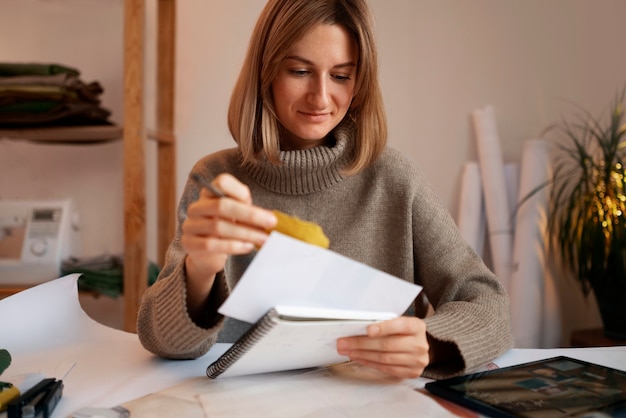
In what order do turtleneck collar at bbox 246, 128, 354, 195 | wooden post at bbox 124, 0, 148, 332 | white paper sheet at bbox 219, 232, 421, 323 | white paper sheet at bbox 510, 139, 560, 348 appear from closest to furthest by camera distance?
1. white paper sheet at bbox 219, 232, 421, 323
2. turtleneck collar at bbox 246, 128, 354, 195
3. wooden post at bbox 124, 0, 148, 332
4. white paper sheet at bbox 510, 139, 560, 348

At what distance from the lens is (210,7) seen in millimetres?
2115

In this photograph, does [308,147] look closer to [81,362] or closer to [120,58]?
[81,362]

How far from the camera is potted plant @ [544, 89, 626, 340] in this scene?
74.2 inches

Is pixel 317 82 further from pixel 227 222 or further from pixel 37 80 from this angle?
pixel 37 80

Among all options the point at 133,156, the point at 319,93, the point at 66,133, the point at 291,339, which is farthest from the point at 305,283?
the point at 66,133

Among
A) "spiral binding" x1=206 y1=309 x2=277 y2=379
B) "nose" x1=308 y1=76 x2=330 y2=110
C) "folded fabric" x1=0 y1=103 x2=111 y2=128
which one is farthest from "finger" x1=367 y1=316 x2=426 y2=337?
"folded fabric" x1=0 y1=103 x2=111 y2=128

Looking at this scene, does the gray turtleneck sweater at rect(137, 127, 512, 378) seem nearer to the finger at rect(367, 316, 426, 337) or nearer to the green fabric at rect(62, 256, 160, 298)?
the finger at rect(367, 316, 426, 337)

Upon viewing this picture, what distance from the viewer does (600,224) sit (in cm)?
190

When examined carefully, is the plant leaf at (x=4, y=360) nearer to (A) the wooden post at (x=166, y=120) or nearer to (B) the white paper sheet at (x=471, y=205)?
(A) the wooden post at (x=166, y=120)

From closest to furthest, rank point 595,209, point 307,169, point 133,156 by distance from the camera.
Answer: point 307,169
point 133,156
point 595,209

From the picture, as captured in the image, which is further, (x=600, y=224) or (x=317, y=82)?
(x=600, y=224)

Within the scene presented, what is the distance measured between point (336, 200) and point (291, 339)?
0.54 meters

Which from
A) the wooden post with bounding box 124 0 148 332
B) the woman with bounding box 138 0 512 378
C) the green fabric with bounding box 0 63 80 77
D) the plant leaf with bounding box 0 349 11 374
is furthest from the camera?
the green fabric with bounding box 0 63 80 77

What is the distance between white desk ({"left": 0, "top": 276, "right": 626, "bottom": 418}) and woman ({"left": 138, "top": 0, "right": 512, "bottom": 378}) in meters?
0.04
